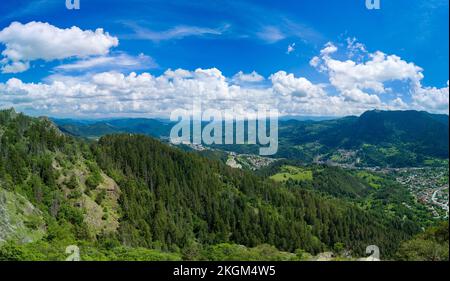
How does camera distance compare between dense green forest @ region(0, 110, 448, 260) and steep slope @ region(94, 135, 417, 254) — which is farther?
steep slope @ region(94, 135, 417, 254)

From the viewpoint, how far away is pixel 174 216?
536 ft

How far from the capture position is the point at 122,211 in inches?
5359

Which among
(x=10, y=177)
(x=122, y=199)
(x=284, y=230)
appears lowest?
(x=284, y=230)

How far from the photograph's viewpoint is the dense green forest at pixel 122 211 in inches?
3314

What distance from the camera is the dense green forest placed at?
8419cm

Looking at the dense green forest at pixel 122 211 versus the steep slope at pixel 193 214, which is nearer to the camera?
the dense green forest at pixel 122 211

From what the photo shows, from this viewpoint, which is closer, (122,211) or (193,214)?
(122,211)

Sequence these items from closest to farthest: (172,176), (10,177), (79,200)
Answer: (10,177) → (79,200) → (172,176)

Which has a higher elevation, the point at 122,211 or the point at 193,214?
the point at 122,211
